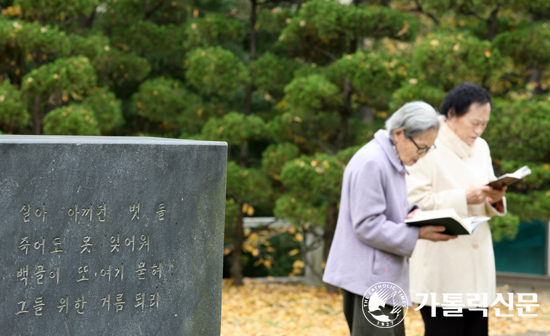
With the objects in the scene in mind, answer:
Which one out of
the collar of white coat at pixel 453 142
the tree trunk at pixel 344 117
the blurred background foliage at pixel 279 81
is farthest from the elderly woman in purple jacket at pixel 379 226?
the tree trunk at pixel 344 117

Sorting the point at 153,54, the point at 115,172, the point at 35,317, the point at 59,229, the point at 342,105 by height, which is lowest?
the point at 35,317

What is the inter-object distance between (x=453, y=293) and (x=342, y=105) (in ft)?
11.9

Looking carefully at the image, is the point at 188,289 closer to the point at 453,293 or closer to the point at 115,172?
the point at 115,172

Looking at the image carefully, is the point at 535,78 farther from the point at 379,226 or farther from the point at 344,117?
the point at 379,226

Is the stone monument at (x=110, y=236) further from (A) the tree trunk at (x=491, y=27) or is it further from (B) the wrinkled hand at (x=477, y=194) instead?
(A) the tree trunk at (x=491, y=27)

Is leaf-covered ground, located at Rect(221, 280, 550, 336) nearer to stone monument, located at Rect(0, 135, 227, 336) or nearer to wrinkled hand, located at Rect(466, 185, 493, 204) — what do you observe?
wrinkled hand, located at Rect(466, 185, 493, 204)

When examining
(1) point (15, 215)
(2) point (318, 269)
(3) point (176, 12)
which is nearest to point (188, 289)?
(1) point (15, 215)

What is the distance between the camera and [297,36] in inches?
247

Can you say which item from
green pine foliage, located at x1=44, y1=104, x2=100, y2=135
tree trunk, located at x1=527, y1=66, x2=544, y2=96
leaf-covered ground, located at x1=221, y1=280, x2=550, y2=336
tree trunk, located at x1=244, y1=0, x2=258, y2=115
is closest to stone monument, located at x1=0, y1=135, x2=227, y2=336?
leaf-covered ground, located at x1=221, y1=280, x2=550, y2=336

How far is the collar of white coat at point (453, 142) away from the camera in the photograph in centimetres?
281

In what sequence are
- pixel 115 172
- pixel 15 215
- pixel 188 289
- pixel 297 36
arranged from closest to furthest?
pixel 15 215 → pixel 115 172 → pixel 188 289 → pixel 297 36

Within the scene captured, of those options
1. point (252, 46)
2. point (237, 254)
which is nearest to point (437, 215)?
point (237, 254)

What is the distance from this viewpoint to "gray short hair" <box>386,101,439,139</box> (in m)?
2.33

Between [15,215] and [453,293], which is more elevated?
[15,215]
